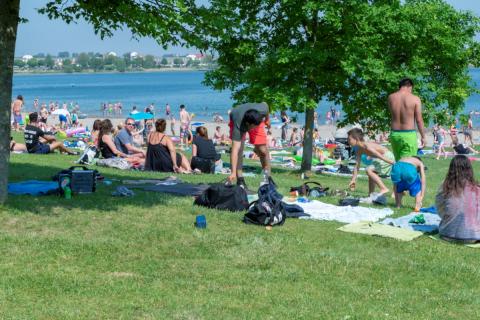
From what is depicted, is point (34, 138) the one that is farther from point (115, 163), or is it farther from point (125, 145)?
point (115, 163)

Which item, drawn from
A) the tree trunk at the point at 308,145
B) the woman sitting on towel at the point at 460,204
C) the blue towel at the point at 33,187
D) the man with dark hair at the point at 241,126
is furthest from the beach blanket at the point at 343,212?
the tree trunk at the point at 308,145

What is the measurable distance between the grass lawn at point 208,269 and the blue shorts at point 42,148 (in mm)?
8597

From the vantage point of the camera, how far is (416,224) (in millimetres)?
8828

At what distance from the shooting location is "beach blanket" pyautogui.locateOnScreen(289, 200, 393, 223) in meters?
9.33

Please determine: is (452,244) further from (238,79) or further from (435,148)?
(435,148)

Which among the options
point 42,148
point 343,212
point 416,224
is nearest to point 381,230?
point 416,224

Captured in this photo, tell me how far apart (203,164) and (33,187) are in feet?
19.5

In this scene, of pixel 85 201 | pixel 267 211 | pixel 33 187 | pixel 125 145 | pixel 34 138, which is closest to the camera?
pixel 267 211

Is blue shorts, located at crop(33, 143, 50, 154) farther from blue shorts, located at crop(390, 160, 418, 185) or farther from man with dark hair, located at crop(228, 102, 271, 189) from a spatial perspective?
blue shorts, located at crop(390, 160, 418, 185)

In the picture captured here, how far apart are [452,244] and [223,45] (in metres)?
12.1

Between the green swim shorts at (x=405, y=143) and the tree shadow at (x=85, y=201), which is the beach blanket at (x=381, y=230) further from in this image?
the tree shadow at (x=85, y=201)

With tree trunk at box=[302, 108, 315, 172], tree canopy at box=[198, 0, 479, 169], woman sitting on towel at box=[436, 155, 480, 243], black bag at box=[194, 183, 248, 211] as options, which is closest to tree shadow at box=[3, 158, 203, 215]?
black bag at box=[194, 183, 248, 211]

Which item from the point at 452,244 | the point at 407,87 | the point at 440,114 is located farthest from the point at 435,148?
the point at 452,244

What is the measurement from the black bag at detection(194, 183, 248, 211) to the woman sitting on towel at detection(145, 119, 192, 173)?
5336 mm
